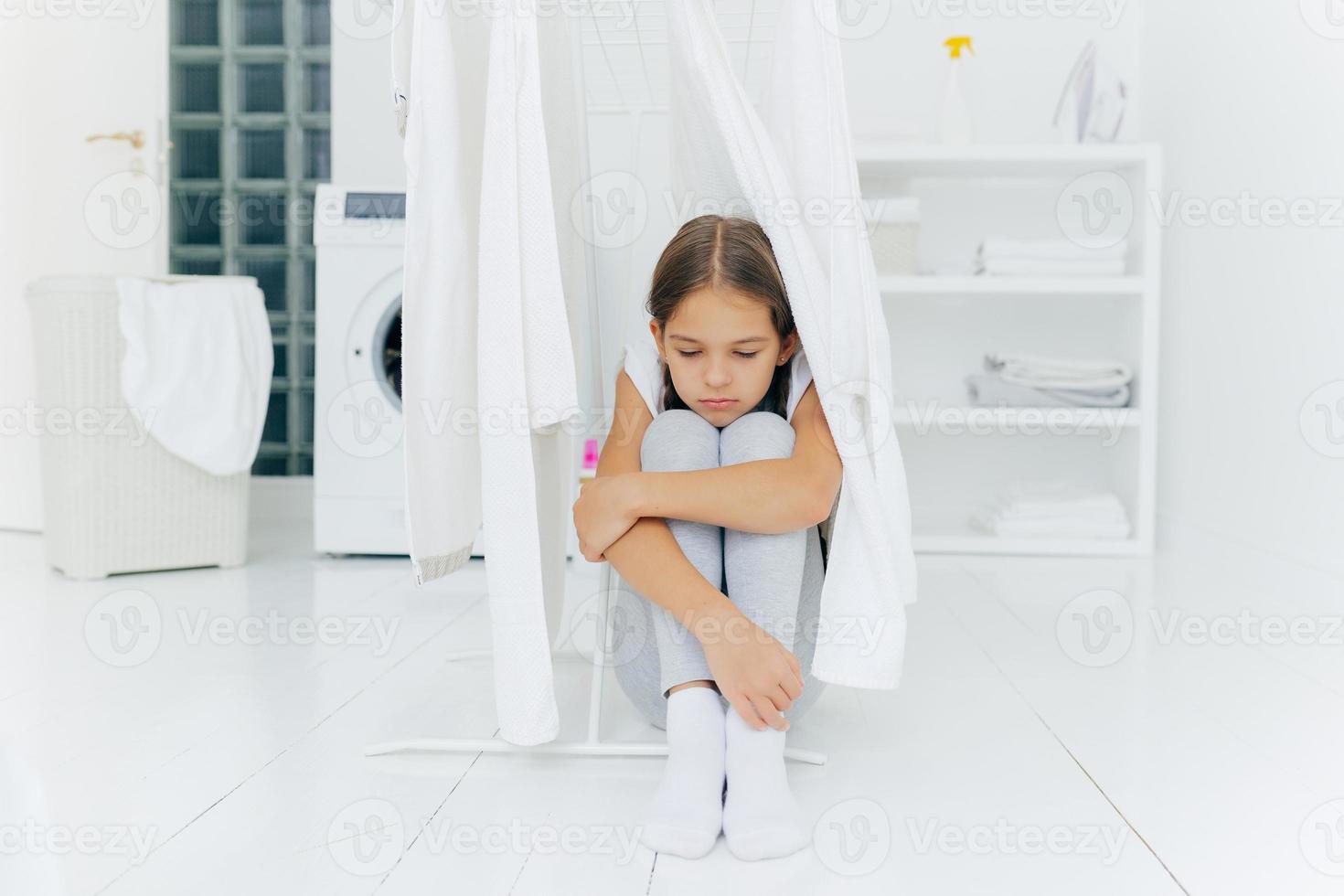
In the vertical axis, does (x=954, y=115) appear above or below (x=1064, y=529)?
above

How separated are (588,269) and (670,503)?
45 cm

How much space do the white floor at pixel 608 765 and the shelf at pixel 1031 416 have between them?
639 mm

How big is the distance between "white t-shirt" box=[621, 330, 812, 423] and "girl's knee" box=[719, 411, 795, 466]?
0.06 meters

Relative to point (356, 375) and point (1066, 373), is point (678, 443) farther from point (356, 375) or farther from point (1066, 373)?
point (1066, 373)

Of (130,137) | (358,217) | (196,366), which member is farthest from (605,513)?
(130,137)

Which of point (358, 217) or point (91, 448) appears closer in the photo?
point (91, 448)

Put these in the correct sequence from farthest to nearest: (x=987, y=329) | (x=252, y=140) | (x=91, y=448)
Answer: (x=252, y=140)
(x=987, y=329)
(x=91, y=448)

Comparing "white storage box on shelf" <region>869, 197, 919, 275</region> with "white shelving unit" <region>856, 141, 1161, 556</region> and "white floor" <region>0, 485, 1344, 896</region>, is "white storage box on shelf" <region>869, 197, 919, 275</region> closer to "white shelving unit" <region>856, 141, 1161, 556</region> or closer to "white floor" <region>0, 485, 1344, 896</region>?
"white shelving unit" <region>856, 141, 1161, 556</region>

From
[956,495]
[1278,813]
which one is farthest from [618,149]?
[1278,813]

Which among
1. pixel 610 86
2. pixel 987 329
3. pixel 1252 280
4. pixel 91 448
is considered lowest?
pixel 91 448

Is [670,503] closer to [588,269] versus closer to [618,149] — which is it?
[588,269]

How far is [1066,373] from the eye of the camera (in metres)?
2.52

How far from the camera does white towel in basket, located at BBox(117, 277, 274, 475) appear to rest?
2.10 meters

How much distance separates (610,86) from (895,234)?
0.94 m
